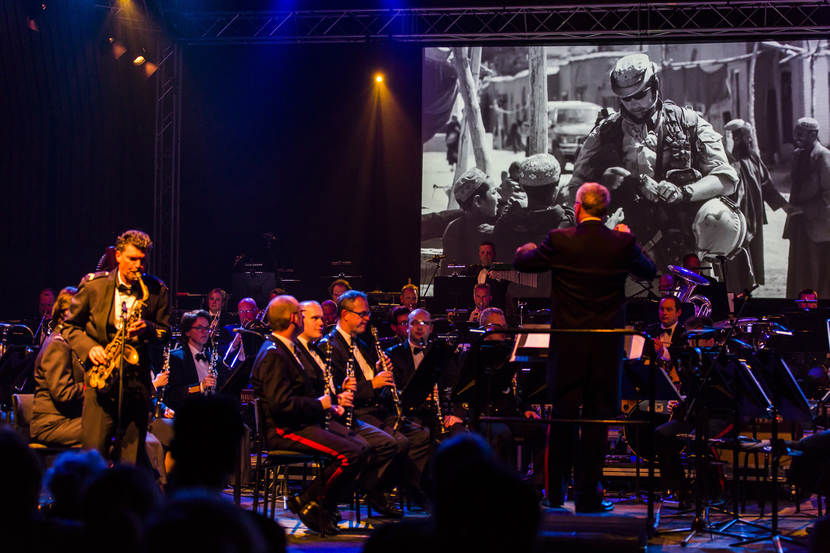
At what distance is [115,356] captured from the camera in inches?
234

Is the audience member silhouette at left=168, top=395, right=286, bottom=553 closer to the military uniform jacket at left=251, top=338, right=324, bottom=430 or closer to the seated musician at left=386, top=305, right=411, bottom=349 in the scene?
the military uniform jacket at left=251, top=338, right=324, bottom=430

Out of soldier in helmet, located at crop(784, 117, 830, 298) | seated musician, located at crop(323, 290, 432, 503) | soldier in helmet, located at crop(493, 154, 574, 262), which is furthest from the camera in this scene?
soldier in helmet, located at crop(493, 154, 574, 262)

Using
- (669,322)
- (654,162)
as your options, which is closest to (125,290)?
(669,322)

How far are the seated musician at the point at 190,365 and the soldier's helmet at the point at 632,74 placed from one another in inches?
309

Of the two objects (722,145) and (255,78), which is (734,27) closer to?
(722,145)

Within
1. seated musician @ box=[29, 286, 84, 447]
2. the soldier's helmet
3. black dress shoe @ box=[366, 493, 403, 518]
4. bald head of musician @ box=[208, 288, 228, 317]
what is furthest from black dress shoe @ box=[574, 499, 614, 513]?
the soldier's helmet

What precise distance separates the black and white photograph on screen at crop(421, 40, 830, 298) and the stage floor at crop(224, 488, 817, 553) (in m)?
5.56

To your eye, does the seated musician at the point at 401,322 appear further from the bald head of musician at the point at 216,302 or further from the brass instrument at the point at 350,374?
the bald head of musician at the point at 216,302

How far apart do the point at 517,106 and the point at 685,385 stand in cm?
760

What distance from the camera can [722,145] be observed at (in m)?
13.6

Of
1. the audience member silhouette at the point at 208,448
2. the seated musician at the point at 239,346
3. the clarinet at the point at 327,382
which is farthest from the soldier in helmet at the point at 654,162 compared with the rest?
the audience member silhouette at the point at 208,448

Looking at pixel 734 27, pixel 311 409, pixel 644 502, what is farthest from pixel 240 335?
pixel 734 27

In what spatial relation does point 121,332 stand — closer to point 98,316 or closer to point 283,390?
point 98,316

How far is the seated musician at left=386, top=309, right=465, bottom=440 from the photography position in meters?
7.96
